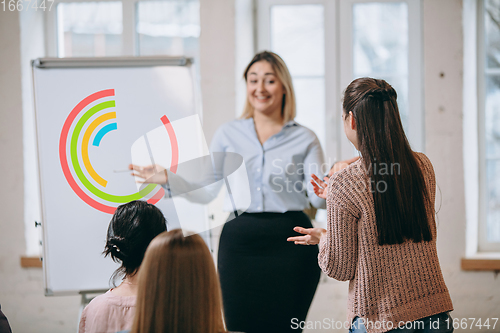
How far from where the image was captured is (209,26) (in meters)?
2.04

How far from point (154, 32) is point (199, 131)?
1.02m

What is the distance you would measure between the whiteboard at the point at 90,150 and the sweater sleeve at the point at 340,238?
0.71 m

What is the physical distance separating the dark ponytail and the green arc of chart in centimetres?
85

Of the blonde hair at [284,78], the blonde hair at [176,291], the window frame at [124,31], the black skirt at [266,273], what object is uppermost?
the window frame at [124,31]

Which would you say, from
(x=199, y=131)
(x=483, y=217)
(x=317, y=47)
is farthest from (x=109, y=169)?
(x=483, y=217)

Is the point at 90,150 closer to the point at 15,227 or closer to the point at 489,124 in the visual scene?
the point at 15,227

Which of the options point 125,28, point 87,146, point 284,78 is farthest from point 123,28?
point 284,78

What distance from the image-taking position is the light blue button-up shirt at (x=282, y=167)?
1448 millimetres

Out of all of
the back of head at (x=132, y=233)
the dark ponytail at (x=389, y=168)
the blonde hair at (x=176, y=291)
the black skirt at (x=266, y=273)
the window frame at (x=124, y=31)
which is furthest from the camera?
the window frame at (x=124, y=31)

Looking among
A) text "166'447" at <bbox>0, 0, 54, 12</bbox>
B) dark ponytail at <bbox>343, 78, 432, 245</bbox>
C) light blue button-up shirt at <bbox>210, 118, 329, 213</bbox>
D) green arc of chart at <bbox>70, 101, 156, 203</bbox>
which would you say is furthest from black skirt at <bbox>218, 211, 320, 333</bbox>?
text "166'447" at <bbox>0, 0, 54, 12</bbox>

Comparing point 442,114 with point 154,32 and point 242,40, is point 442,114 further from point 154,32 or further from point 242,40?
point 154,32

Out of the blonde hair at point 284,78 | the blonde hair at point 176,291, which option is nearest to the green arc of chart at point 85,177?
the blonde hair at point 284,78

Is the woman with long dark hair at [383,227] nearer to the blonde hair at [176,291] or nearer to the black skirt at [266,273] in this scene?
the blonde hair at [176,291]

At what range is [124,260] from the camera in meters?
1.05
